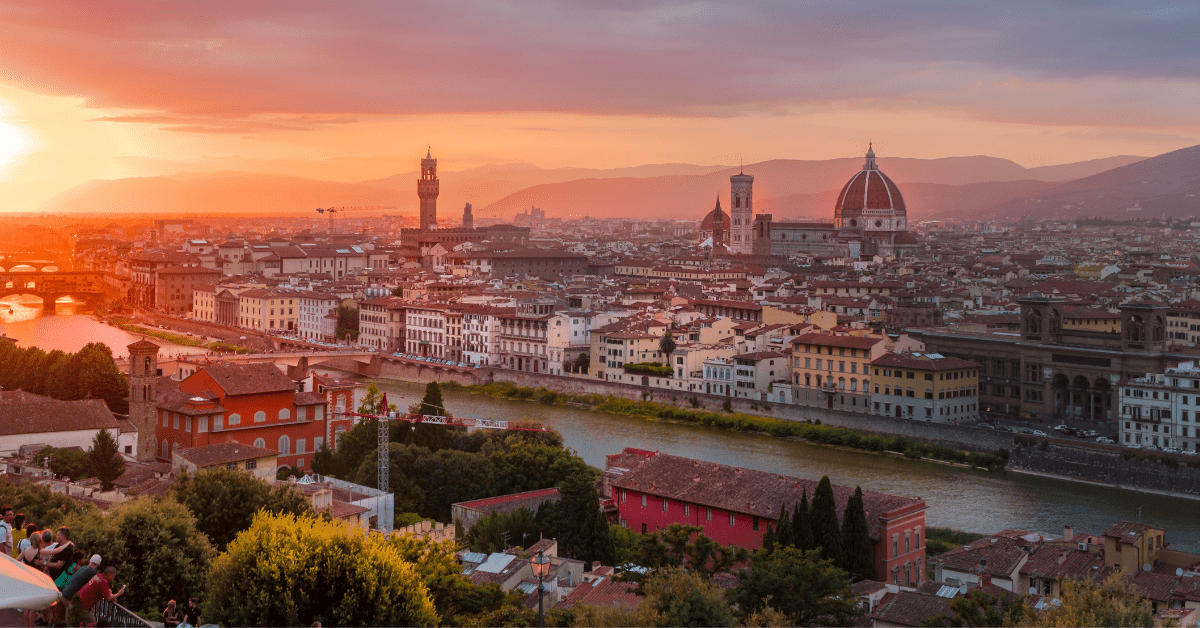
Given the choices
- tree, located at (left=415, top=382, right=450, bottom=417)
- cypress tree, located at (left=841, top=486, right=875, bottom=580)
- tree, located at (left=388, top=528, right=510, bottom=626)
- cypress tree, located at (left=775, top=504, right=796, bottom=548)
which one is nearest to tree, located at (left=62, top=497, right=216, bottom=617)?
tree, located at (left=388, top=528, right=510, bottom=626)

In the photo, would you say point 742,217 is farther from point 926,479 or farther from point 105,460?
point 105,460

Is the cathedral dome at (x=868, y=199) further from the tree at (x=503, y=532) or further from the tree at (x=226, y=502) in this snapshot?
the tree at (x=226, y=502)

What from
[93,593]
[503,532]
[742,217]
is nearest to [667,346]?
[503,532]

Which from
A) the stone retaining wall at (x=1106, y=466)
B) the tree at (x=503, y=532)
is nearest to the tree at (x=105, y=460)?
A: the tree at (x=503, y=532)

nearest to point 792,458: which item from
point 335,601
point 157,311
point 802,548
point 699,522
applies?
point 699,522

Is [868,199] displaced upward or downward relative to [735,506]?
upward

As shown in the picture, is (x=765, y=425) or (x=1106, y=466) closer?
(x=1106, y=466)
